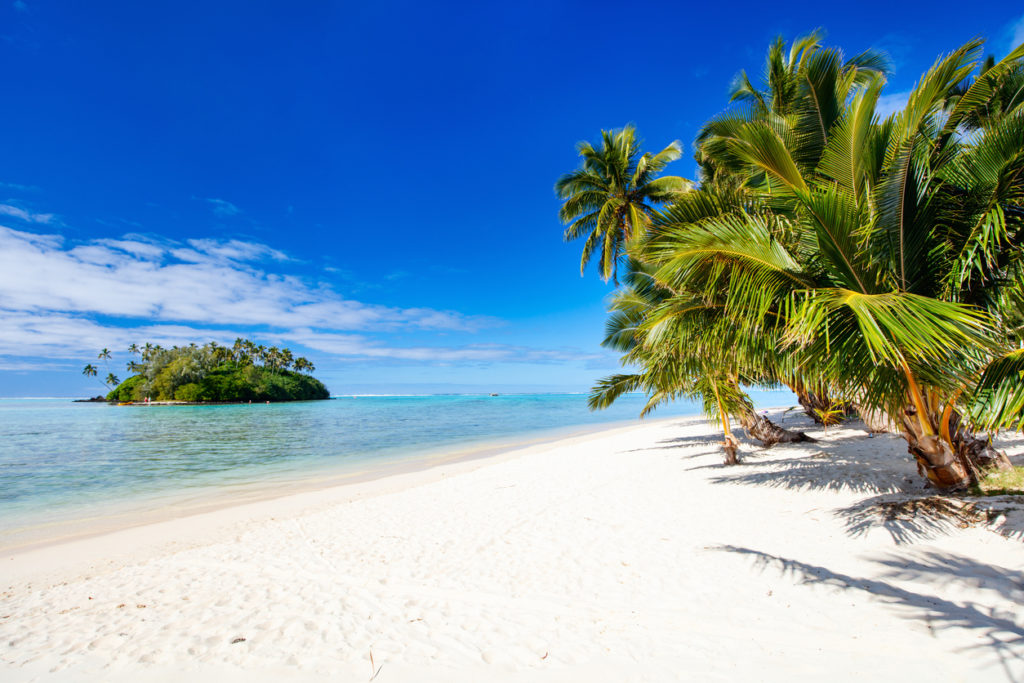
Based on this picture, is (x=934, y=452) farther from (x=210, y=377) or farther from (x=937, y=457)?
(x=210, y=377)

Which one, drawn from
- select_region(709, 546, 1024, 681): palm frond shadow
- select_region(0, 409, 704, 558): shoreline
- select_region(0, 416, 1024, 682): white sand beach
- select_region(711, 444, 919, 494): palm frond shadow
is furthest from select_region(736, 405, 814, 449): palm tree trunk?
select_region(709, 546, 1024, 681): palm frond shadow

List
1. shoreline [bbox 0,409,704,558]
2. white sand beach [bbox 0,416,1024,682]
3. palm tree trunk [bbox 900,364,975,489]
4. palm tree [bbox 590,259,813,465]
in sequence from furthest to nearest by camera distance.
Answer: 1. shoreline [bbox 0,409,704,558]
2. palm tree [bbox 590,259,813,465]
3. palm tree trunk [bbox 900,364,975,489]
4. white sand beach [bbox 0,416,1024,682]

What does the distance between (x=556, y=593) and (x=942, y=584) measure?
3.00 meters

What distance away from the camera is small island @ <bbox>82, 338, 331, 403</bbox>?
7025cm

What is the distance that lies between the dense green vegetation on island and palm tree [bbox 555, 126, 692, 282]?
40.9ft

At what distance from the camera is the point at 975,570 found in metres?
3.46

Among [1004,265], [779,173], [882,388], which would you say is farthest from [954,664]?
[779,173]

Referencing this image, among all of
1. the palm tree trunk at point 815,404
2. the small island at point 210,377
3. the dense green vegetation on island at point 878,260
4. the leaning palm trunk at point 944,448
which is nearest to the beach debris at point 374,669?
the dense green vegetation on island at point 878,260

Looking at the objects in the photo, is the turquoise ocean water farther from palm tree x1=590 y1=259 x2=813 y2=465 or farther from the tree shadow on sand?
the tree shadow on sand

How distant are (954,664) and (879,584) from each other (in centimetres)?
114

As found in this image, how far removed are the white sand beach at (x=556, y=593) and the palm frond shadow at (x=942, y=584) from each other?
0.06ft

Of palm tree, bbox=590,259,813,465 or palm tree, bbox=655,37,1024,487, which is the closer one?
palm tree, bbox=655,37,1024,487

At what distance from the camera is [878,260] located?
475 centimetres

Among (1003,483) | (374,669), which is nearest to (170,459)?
(374,669)
